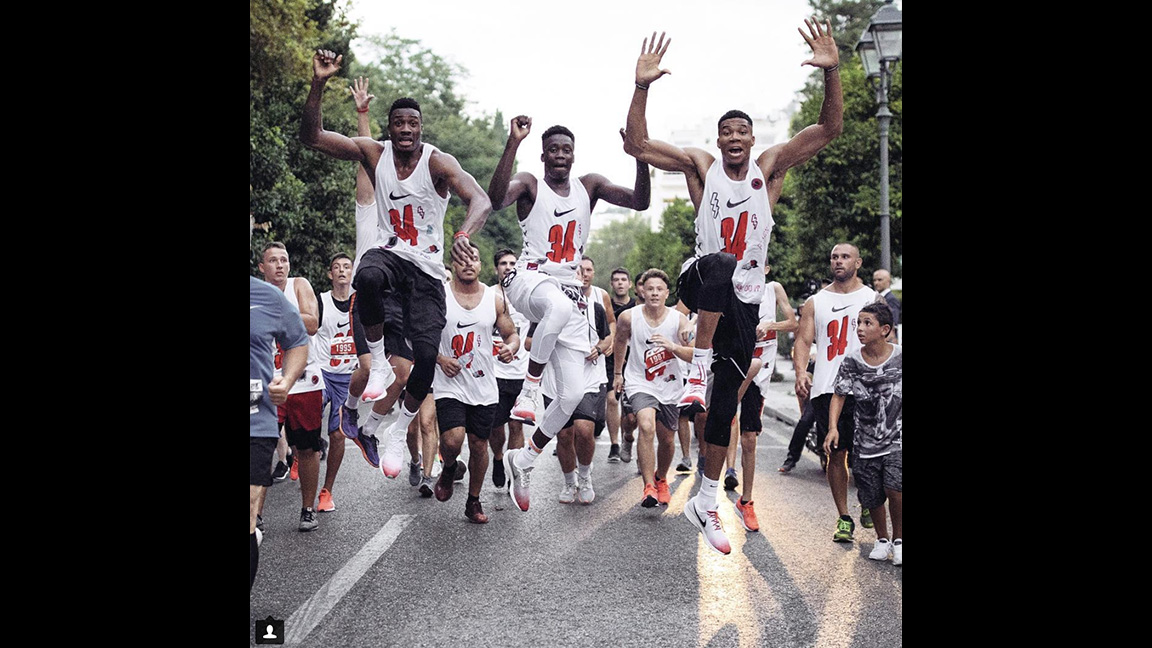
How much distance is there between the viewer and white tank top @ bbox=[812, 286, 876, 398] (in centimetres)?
739

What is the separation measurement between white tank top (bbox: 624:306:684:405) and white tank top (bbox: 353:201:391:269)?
3087 mm

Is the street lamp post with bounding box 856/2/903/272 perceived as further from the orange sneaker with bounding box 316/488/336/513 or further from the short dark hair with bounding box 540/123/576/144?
the orange sneaker with bounding box 316/488/336/513

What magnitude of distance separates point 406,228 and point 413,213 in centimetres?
10

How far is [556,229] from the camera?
21.0 ft

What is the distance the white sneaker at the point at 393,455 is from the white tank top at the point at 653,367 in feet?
8.54

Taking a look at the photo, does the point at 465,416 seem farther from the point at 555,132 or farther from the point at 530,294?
the point at 555,132

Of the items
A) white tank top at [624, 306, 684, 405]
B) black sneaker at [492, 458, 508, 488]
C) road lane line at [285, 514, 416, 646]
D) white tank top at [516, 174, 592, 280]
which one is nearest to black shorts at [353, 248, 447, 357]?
white tank top at [516, 174, 592, 280]

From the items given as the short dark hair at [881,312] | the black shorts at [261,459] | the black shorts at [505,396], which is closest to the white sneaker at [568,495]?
the black shorts at [505,396]

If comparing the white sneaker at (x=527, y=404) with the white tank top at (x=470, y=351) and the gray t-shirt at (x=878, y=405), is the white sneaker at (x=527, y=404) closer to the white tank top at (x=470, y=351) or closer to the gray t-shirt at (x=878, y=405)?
the white tank top at (x=470, y=351)

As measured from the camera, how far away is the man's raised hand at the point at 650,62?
5562 mm
